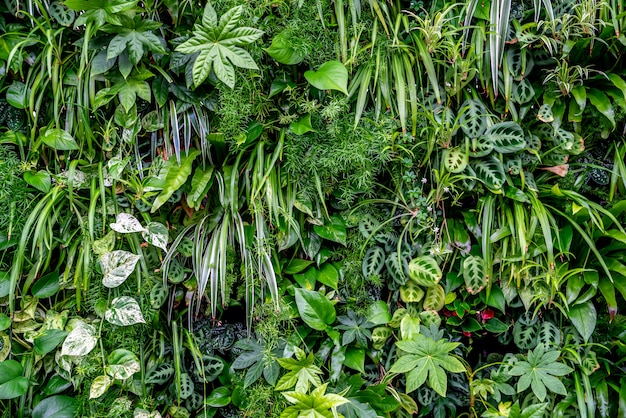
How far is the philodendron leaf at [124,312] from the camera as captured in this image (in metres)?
1.44

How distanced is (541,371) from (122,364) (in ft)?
4.73

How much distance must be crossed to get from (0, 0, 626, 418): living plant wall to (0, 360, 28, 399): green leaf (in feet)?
0.06

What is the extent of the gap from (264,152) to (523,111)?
3.28 ft

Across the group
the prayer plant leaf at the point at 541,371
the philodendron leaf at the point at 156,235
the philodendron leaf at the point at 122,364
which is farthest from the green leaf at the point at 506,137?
the philodendron leaf at the point at 122,364

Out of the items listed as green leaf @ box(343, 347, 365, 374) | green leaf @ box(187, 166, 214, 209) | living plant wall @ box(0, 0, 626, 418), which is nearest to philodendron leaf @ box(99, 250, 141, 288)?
living plant wall @ box(0, 0, 626, 418)

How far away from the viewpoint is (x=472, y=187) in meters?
1.54

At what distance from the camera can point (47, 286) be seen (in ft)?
4.96

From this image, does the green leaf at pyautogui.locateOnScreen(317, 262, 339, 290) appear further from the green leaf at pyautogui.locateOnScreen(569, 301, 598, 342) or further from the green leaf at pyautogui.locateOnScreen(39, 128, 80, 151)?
the green leaf at pyautogui.locateOnScreen(39, 128, 80, 151)

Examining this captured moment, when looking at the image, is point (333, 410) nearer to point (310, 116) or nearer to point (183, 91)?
point (310, 116)

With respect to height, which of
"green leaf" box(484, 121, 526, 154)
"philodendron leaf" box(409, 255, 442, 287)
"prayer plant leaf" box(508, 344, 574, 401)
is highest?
"green leaf" box(484, 121, 526, 154)

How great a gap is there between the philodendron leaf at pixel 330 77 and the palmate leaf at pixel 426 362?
0.90 meters

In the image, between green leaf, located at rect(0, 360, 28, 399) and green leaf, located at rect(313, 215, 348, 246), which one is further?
green leaf, located at rect(313, 215, 348, 246)

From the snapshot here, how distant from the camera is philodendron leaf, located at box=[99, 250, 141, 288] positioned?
1448mm

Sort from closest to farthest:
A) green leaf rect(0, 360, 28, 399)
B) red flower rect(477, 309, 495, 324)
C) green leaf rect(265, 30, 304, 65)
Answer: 1. green leaf rect(0, 360, 28, 399)
2. green leaf rect(265, 30, 304, 65)
3. red flower rect(477, 309, 495, 324)
